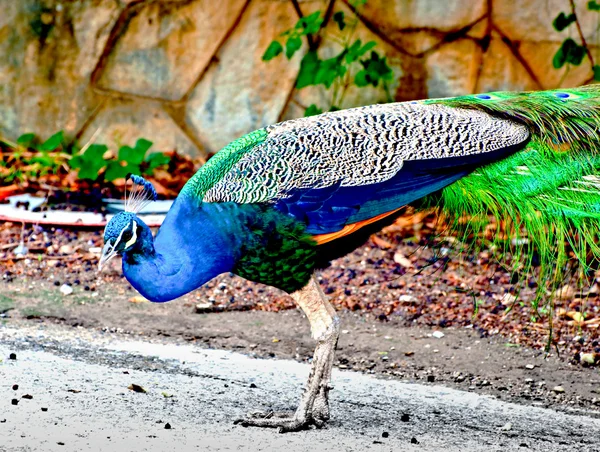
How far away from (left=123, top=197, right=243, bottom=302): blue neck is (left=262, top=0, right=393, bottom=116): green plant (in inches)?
103

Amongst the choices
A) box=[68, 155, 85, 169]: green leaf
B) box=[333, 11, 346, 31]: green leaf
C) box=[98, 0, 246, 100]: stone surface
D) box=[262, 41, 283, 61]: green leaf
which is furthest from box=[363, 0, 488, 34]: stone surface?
box=[68, 155, 85, 169]: green leaf

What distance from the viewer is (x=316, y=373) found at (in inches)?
127

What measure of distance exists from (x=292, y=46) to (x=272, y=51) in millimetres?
120

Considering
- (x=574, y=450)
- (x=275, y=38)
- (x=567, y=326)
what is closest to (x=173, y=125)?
(x=275, y=38)

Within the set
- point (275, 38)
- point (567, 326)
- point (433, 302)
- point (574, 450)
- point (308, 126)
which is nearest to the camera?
point (574, 450)

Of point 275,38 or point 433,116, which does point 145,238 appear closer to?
point 433,116

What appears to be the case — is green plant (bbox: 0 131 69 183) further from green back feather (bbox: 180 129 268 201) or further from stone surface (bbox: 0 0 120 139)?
green back feather (bbox: 180 129 268 201)

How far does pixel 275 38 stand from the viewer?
19.8 ft

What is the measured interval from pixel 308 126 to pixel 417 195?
436mm

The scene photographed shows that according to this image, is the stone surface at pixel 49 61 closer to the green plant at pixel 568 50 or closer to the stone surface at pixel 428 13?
the stone surface at pixel 428 13

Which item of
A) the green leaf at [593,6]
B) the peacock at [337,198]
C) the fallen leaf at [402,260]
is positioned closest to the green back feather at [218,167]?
the peacock at [337,198]

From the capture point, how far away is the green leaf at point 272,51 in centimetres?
561

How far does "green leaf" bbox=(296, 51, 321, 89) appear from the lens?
5.72 meters

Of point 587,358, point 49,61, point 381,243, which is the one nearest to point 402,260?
point 381,243
